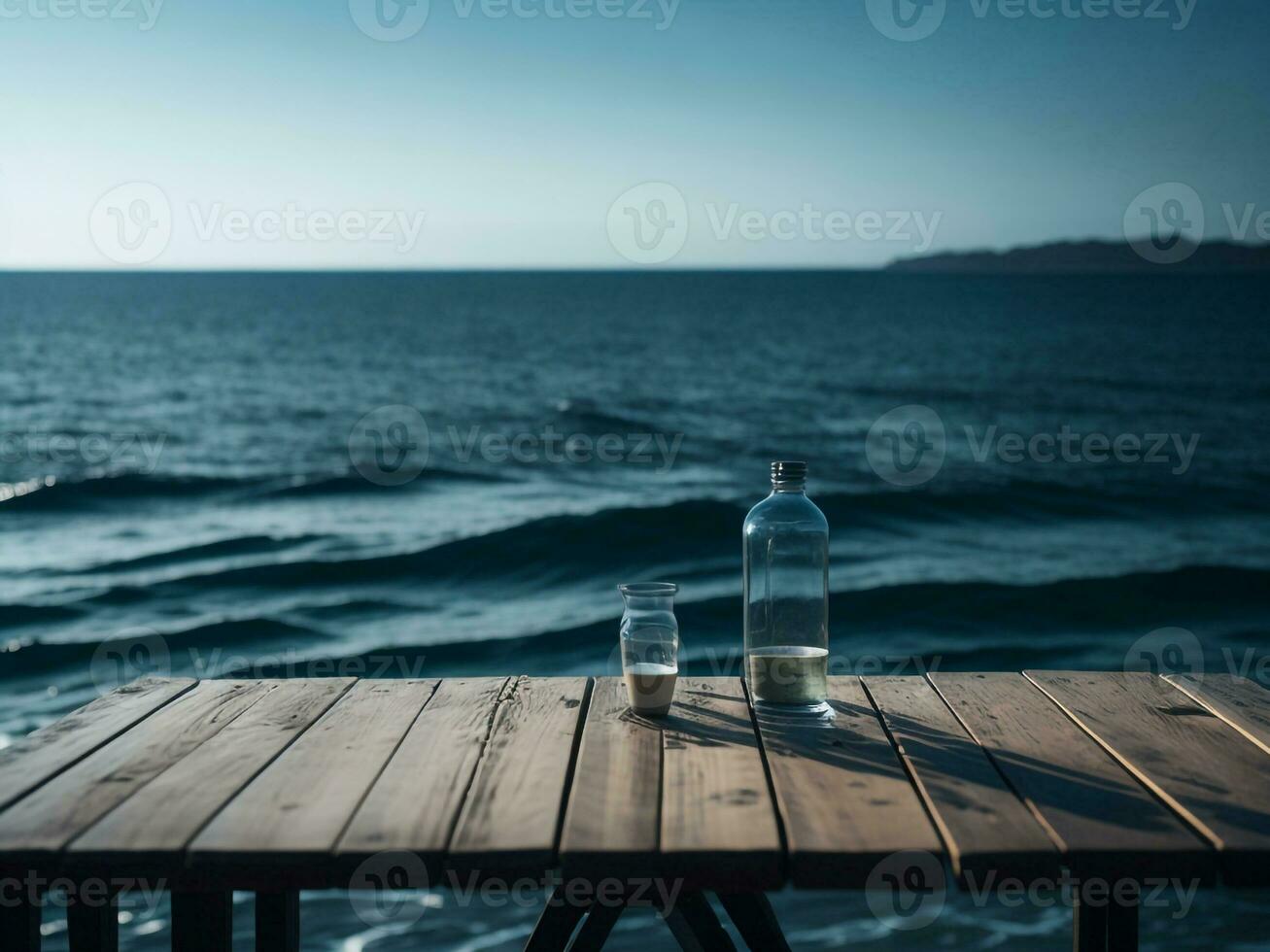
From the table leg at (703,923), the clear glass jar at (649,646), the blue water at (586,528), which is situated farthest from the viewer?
the blue water at (586,528)

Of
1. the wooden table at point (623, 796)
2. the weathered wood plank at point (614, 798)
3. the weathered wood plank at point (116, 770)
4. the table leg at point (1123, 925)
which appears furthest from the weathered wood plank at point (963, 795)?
the weathered wood plank at point (116, 770)

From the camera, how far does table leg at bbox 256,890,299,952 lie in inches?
91.0

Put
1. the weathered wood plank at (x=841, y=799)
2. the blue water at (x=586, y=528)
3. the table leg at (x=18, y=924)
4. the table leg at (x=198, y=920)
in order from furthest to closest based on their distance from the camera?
the blue water at (x=586, y=528)
the table leg at (x=198, y=920)
the table leg at (x=18, y=924)
the weathered wood plank at (x=841, y=799)

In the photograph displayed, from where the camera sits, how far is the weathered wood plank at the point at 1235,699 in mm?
2373

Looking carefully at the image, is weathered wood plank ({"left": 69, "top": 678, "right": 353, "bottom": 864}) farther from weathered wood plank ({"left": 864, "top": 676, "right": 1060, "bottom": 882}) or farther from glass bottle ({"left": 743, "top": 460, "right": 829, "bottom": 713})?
weathered wood plank ({"left": 864, "top": 676, "right": 1060, "bottom": 882})

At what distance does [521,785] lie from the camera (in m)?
2.03

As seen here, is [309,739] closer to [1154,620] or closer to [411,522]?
[1154,620]

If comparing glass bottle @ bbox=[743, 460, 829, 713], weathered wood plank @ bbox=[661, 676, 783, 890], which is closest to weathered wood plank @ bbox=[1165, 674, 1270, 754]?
glass bottle @ bbox=[743, 460, 829, 713]

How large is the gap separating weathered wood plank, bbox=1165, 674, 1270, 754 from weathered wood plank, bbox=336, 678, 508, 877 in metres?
1.47

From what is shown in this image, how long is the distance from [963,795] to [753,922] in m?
0.48

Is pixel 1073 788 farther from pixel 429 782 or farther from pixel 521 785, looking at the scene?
pixel 429 782

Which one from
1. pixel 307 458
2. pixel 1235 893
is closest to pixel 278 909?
pixel 1235 893

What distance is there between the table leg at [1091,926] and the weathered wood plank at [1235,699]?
0.45 metres

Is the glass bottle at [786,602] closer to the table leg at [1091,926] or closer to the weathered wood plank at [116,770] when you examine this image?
the table leg at [1091,926]
